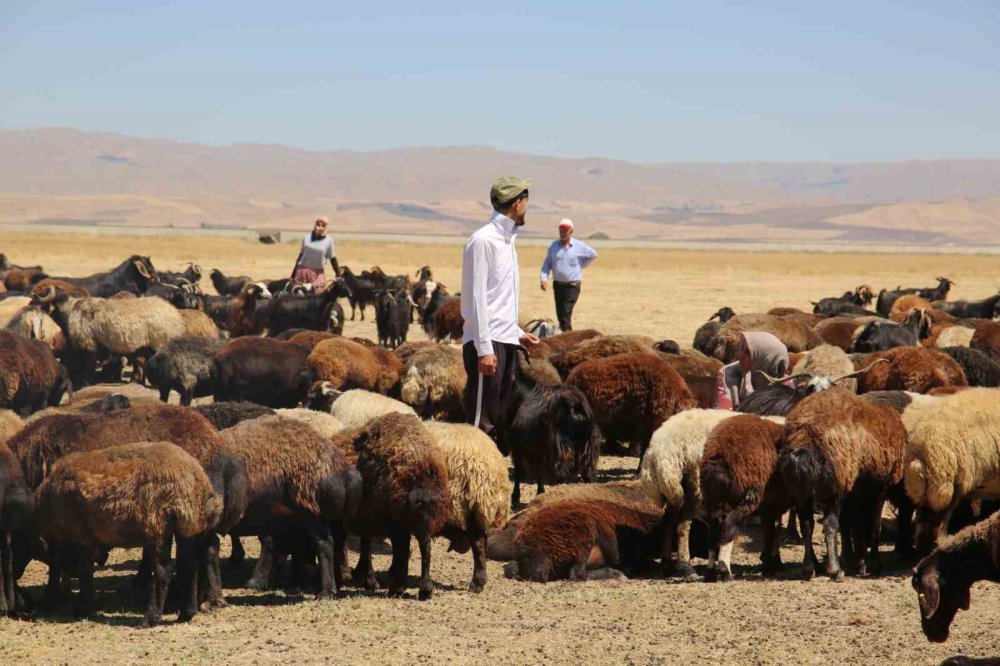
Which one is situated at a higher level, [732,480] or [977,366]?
[977,366]

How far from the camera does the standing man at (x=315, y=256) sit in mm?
16656

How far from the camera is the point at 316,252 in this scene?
16.7 meters

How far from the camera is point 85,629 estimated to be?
6.62 metres

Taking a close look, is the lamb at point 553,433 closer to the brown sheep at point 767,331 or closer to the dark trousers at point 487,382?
the dark trousers at point 487,382

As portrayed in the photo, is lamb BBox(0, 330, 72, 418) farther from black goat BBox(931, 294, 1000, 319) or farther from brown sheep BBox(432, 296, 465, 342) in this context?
black goat BBox(931, 294, 1000, 319)

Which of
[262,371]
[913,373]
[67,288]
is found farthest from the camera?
[67,288]

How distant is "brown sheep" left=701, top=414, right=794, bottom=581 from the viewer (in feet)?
25.4

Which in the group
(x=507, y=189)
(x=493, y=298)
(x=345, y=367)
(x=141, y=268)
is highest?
(x=507, y=189)

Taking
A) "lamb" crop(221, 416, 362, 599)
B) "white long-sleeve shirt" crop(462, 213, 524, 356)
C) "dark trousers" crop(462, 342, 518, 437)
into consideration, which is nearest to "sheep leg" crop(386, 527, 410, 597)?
"lamb" crop(221, 416, 362, 599)

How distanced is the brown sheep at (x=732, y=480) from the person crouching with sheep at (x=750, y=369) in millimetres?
2244

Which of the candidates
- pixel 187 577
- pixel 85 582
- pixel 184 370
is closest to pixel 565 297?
pixel 184 370

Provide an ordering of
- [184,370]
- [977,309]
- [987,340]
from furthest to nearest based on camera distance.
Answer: [977,309], [987,340], [184,370]

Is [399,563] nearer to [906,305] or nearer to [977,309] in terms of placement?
[906,305]

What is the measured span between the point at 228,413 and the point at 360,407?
1317 mm
